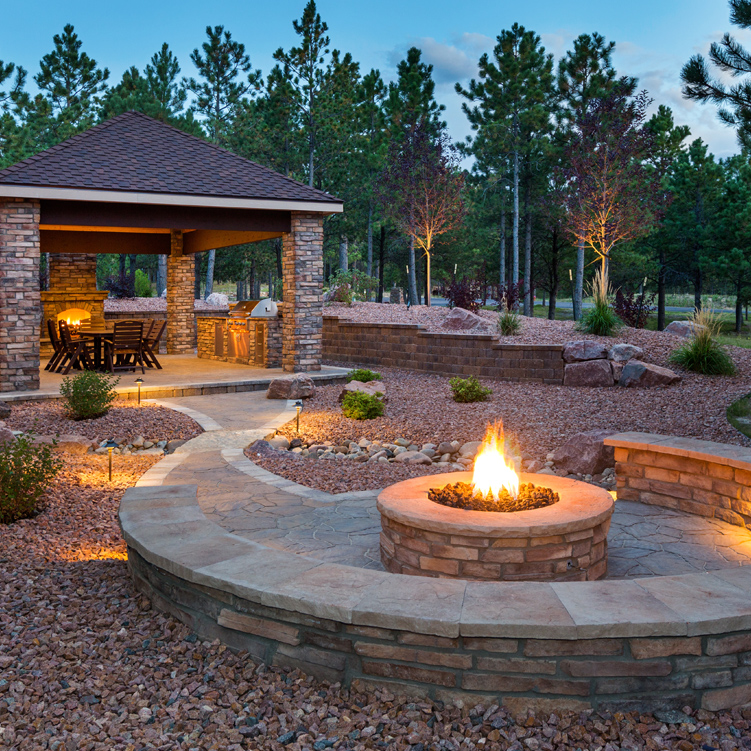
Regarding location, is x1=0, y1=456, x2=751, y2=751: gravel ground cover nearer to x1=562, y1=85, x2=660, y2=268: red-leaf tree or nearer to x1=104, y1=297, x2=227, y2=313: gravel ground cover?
x1=562, y1=85, x2=660, y2=268: red-leaf tree

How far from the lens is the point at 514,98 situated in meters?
25.0

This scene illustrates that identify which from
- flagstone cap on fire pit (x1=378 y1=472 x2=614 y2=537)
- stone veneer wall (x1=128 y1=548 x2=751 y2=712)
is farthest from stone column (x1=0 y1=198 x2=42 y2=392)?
stone veneer wall (x1=128 y1=548 x2=751 y2=712)

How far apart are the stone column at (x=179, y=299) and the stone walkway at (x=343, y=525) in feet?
34.3

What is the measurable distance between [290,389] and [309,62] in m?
18.4

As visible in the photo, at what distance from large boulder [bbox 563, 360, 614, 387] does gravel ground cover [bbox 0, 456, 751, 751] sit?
8425 mm

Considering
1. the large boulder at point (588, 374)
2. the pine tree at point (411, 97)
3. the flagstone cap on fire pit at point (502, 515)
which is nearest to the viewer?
the flagstone cap on fire pit at point (502, 515)

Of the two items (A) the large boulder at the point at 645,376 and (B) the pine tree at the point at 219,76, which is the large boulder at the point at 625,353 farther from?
(B) the pine tree at the point at 219,76

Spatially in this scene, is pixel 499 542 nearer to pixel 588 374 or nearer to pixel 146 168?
pixel 588 374

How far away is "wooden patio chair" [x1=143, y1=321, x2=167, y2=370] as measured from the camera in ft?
41.7

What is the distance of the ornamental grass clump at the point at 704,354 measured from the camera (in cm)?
1049

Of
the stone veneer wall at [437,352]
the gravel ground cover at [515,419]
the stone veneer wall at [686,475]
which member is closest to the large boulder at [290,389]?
the gravel ground cover at [515,419]

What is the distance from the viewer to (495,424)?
8.41 meters

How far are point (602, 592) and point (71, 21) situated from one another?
34.8m

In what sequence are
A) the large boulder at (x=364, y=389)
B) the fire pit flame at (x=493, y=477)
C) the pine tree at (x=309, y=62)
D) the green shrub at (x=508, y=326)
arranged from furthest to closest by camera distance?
the pine tree at (x=309, y=62) → the green shrub at (x=508, y=326) → the large boulder at (x=364, y=389) → the fire pit flame at (x=493, y=477)
